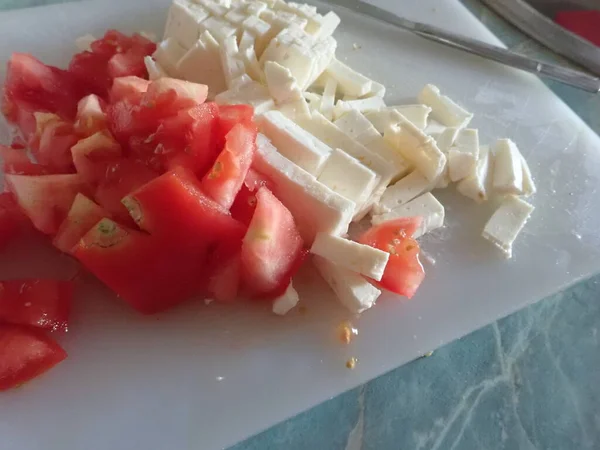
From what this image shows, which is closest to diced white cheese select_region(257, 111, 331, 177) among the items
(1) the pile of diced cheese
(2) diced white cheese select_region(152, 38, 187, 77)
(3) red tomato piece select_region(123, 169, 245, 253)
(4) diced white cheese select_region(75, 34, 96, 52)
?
(1) the pile of diced cheese

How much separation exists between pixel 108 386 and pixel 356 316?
45cm

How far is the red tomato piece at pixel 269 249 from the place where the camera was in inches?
39.0

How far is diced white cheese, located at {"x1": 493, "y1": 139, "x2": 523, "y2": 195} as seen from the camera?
1.22 m

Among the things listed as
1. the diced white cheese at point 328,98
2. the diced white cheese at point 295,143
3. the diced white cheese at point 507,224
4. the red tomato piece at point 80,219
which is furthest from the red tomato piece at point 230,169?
the diced white cheese at point 507,224

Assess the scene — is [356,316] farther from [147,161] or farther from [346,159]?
[147,161]

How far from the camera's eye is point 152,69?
1.30m

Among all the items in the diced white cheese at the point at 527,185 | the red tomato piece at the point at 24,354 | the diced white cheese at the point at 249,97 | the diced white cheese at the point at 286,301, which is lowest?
the red tomato piece at the point at 24,354

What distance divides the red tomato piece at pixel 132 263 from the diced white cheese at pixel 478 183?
23.8 inches

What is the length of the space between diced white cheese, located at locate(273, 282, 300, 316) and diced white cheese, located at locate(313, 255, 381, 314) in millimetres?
77

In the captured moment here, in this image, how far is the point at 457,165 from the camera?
4.08 feet

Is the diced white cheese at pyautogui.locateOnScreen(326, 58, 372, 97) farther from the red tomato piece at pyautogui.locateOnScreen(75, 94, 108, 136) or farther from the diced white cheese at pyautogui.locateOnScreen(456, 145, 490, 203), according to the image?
the red tomato piece at pyautogui.locateOnScreen(75, 94, 108, 136)

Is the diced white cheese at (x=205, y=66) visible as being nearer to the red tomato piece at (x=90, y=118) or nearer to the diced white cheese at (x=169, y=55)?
the diced white cheese at (x=169, y=55)

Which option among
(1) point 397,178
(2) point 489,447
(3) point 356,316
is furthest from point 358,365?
(1) point 397,178

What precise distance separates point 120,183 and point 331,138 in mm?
432
